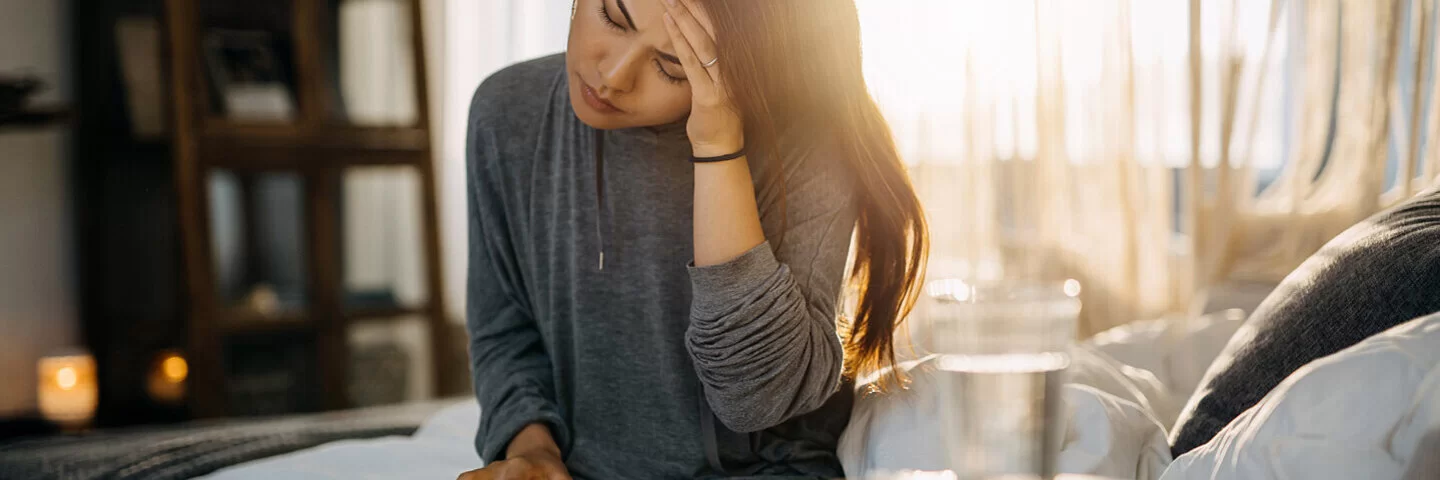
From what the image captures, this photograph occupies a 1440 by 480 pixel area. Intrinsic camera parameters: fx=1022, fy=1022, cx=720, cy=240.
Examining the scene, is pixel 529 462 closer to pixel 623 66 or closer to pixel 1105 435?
pixel 623 66

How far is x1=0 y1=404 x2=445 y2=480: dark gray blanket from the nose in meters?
0.66

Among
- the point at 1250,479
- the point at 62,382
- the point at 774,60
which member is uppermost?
the point at 774,60

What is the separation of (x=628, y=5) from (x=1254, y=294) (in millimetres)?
1432

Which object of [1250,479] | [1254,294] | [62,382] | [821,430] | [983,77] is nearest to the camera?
[1250,479]

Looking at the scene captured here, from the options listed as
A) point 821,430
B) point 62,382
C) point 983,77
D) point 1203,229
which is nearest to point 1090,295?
point 1203,229

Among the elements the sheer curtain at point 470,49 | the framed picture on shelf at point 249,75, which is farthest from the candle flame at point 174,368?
the sheer curtain at point 470,49

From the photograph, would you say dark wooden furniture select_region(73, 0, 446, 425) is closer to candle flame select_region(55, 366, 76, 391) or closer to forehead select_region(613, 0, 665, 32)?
candle flame select_region(55, 366, 76, 391)

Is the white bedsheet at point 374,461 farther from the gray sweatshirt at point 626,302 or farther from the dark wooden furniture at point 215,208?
the dark wooden furniture at point 215,208

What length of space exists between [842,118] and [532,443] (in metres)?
0.45

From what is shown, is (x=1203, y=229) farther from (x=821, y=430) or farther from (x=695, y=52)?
Result: (x=695, y=52)

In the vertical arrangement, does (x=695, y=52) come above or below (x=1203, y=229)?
above

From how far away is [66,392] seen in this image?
2.33 m

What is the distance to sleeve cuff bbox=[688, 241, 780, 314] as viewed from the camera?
921 millimetres

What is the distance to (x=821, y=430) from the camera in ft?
3.67
